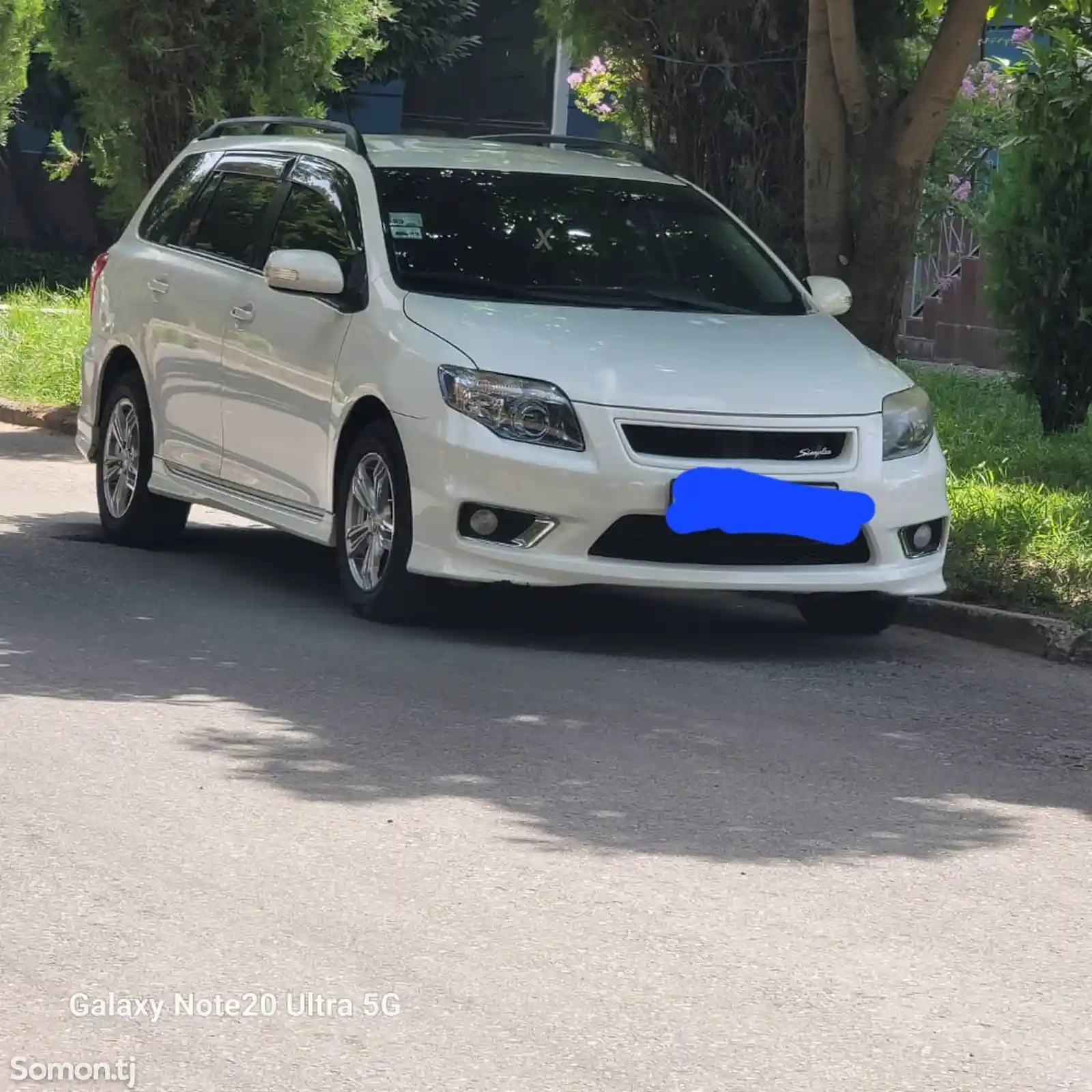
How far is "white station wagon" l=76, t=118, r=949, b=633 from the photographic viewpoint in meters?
8.28

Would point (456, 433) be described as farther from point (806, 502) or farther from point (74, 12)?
point (74, 12)

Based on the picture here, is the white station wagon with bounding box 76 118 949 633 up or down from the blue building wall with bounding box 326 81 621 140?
up

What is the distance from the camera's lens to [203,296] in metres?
10.1

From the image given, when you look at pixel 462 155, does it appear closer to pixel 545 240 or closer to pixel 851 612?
pixel 545 240

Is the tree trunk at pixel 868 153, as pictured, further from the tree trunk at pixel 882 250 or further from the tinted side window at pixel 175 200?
the tinted side window at pixel 175 200

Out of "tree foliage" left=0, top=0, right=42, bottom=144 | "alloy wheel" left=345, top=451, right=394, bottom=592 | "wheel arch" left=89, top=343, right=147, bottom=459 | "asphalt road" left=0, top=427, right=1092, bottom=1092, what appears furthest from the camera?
"tree foliage" left=0, top=0, right=42, bottom=144

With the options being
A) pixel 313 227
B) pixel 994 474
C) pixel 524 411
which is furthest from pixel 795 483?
pixel 994 474

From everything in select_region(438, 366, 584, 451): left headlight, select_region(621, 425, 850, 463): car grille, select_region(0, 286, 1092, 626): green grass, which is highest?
select_region(438, 366, 584, 451): left headlight

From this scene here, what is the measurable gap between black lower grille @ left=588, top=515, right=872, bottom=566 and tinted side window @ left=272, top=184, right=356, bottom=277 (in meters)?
1.69

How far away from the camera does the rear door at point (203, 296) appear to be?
9938 mm

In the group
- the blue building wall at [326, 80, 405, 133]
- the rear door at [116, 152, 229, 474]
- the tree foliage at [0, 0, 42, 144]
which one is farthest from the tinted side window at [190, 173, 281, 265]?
the blue building wall at [326, 80, 405, 133]

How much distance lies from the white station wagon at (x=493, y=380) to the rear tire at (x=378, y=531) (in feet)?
0.04

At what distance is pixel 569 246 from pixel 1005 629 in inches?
86.7

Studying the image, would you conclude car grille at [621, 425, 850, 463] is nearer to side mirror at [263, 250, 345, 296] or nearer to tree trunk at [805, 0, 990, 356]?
side mirror at [263, 250, 345, 296]
